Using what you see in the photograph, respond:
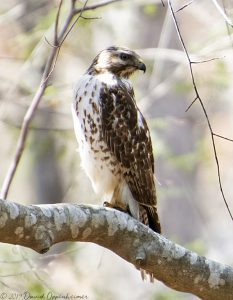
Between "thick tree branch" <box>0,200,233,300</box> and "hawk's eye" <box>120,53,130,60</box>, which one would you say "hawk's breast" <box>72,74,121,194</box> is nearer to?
"hawk's eye" <box>120,53,130,60</box>

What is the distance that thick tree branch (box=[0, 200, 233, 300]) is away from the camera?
4.13 m

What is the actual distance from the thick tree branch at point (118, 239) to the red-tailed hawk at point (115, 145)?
96 cm

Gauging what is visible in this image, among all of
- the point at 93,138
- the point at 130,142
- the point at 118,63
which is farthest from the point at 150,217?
the point at 118,63

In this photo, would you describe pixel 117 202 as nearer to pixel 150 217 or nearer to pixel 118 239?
pixel 150 217

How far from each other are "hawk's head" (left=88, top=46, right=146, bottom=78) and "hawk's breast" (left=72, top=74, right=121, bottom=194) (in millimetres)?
318

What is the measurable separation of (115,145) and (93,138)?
0.48 feet

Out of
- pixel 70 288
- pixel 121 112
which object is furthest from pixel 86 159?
pixel 70 288

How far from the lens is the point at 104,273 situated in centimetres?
995

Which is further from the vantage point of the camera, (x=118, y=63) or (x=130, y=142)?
(x=118, y=63)

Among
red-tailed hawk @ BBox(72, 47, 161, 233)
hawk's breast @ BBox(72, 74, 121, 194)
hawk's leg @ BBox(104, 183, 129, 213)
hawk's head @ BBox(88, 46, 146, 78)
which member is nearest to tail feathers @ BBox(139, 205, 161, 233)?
red-tailed hawk @ BBox(72, 47, 161, 233)

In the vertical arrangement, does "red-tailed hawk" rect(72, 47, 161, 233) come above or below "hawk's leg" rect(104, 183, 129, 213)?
above

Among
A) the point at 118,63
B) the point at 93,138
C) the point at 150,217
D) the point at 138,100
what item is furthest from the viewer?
the point at 138,100

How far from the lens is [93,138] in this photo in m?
5.61

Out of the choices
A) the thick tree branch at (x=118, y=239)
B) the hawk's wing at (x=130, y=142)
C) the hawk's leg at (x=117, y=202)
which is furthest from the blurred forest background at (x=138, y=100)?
the thick tree branch at (x=118, y=239)
